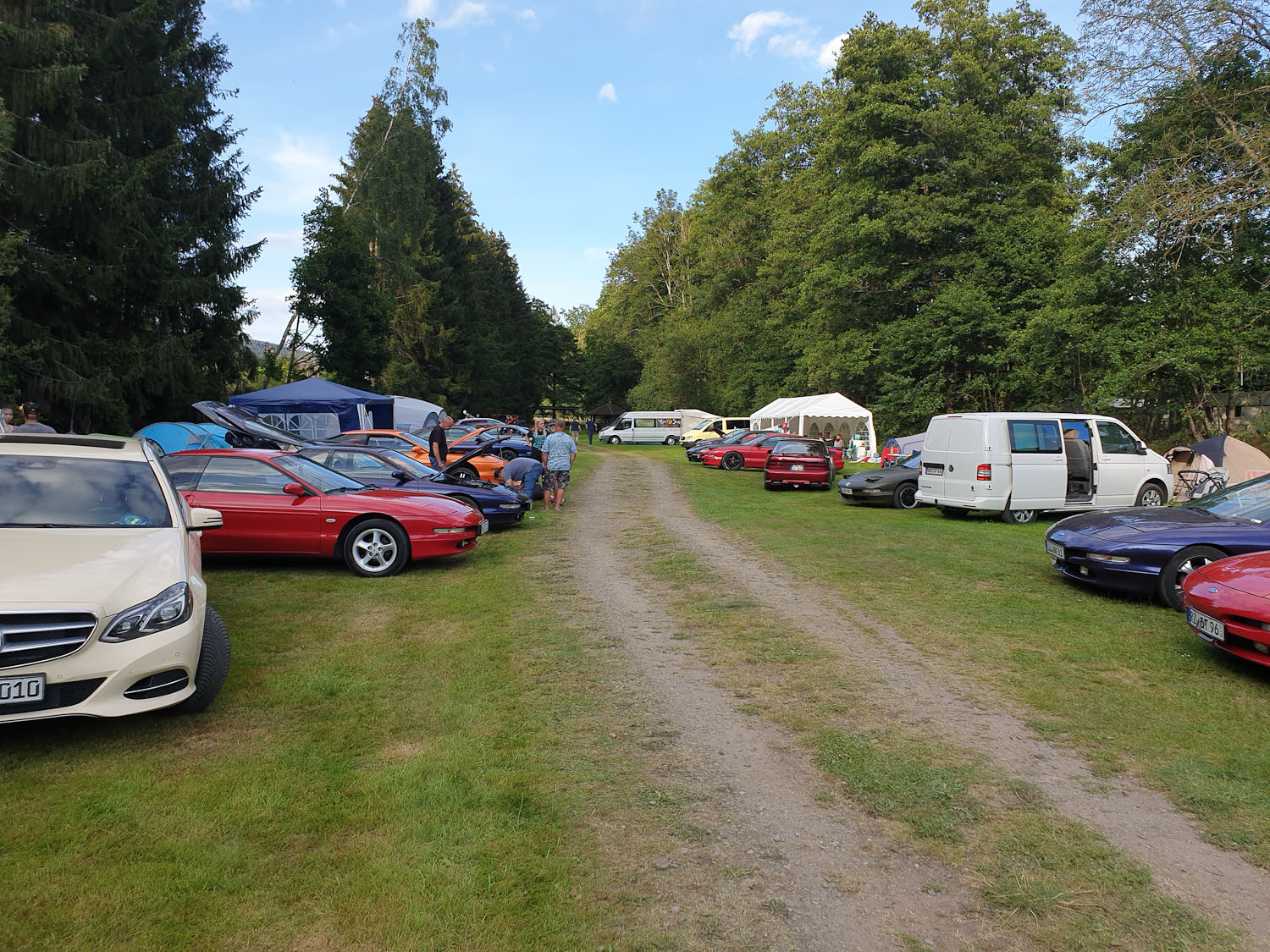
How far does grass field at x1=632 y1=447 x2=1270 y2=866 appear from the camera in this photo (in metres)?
4.05

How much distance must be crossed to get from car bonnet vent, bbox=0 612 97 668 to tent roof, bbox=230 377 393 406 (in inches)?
929

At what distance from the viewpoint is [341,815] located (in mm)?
3490

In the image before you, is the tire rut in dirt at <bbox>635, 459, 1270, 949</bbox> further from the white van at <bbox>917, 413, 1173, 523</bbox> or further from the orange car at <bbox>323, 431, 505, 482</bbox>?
the orange car at <bbox>323, 431, 505, 482</bbox>

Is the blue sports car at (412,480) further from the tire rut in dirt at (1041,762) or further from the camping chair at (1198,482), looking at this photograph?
the camping chair at (1198,482)

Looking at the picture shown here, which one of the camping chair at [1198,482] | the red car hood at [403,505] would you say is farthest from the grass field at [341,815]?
the camping chair at [1198,482]

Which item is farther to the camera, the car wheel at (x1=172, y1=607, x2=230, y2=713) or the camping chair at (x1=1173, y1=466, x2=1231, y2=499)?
the camping chair at (x1=1173, y1=466, x2=1231, y2=499)

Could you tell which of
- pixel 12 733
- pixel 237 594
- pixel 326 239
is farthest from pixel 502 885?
pixel 326 239

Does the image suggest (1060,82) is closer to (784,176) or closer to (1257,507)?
(784,176)

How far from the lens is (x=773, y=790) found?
3863 millimetres

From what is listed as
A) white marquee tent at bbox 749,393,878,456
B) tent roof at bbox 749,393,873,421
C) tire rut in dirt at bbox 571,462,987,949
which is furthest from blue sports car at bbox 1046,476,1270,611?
tent roof at bbox 749,393,873,421

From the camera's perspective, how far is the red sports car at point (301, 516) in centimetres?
895

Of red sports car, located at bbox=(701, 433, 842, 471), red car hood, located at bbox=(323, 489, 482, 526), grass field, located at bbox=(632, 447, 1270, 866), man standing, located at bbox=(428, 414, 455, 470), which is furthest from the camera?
red sports car, located at bbox=(701, 433, 842, 471)

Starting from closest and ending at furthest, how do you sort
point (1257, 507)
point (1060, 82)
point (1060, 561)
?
point (1257, 507) → point (1060, 561) → point (1060, 82)

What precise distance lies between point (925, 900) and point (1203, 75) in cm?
2872
